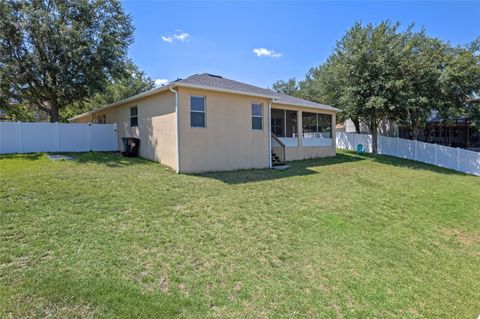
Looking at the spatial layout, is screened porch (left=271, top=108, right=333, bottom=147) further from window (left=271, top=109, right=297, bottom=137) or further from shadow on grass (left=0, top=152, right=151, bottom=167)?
shadow on grass (left=0, top=152, right=151, bottom=167)

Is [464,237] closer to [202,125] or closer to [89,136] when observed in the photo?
[202,125]

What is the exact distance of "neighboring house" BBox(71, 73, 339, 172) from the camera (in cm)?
1096

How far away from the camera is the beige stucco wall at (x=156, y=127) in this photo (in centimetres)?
1120

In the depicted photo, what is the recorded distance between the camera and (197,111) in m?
11.4

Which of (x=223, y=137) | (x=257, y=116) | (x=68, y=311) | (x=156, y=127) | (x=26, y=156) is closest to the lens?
(x=68, y=311)

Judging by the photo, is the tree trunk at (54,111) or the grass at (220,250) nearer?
the grass at (220,250)

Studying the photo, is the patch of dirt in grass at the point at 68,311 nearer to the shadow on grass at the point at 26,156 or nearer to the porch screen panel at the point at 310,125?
the shadow on grass at the point at 26,156

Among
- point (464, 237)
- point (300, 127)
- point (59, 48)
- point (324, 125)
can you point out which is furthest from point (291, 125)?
point (59, 48)

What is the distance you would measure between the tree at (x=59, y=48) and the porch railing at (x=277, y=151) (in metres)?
10.0

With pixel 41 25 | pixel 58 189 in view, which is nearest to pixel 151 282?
pixel 58 189

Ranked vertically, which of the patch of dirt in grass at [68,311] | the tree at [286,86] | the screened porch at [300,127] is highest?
the tree at [286,86]

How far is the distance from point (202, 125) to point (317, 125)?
10834mm

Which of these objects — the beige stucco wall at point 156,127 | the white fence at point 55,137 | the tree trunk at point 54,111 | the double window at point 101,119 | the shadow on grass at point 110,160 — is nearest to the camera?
the beige stucco wall at point 156,127

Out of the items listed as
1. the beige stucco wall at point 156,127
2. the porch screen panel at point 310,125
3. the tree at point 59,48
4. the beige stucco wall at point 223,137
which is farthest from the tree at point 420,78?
the tree at point 59,48
